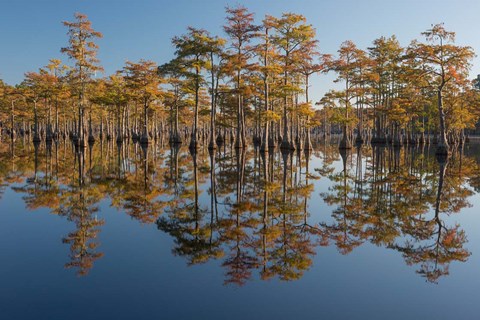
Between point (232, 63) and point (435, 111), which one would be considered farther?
point (435, 111)

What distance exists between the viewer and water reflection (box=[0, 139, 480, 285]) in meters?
7.50

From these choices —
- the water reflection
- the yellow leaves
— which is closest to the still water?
the water reflection

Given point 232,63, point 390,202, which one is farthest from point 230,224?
point 232,63

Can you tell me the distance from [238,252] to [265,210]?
3.78m

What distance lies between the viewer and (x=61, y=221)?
10.2m

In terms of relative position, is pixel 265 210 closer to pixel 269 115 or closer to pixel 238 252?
pixel 238 252

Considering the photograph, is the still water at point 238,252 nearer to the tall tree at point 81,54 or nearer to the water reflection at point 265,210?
the water reflection at point 265,210

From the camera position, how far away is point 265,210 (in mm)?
11195

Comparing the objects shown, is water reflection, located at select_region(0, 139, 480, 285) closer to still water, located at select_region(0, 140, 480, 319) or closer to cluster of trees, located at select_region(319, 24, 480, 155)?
still water, located at select_region(0, 140, 480, 319)

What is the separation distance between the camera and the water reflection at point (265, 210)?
7500 mm

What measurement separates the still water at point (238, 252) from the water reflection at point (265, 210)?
51mm

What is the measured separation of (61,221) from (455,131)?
67.8 metres

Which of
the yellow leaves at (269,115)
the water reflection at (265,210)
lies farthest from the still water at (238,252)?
the yellow leaves at (269,115)

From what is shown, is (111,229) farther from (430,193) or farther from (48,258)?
(430,193)
